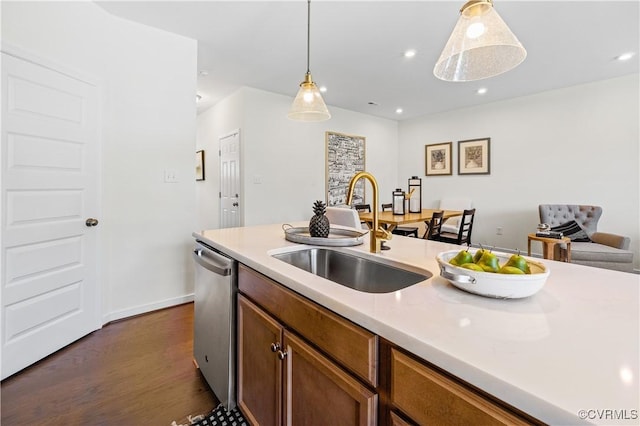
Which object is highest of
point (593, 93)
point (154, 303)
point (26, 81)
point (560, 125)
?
point (593, 93)

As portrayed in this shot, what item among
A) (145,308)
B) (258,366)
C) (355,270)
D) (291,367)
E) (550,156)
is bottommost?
(145,308)

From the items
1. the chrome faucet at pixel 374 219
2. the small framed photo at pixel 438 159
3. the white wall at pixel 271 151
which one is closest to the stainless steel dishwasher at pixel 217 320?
the chrome faucet at pixel 374 219

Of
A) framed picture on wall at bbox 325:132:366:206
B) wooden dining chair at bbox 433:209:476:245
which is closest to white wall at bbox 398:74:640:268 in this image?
wooden dining chair at bbox 433:209:476:245

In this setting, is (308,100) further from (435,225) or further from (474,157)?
(474,157)

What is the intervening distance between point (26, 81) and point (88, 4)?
0.85 m

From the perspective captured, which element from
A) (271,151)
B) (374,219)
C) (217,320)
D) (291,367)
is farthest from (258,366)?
(271,151)

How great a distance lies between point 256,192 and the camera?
430 centimetres

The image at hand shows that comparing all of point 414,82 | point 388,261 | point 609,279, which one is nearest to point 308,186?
point 414,82

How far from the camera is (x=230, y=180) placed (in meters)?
4.61

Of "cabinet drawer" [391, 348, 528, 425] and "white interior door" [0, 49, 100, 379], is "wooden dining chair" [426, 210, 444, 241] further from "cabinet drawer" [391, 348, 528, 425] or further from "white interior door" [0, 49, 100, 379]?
"white interior door" [0, 49, 100, 379]

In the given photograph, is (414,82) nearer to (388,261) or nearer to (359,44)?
(359,44)

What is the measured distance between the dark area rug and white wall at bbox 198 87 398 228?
2.86m

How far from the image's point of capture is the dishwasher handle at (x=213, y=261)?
54.4 inches

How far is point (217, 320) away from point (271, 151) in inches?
130
